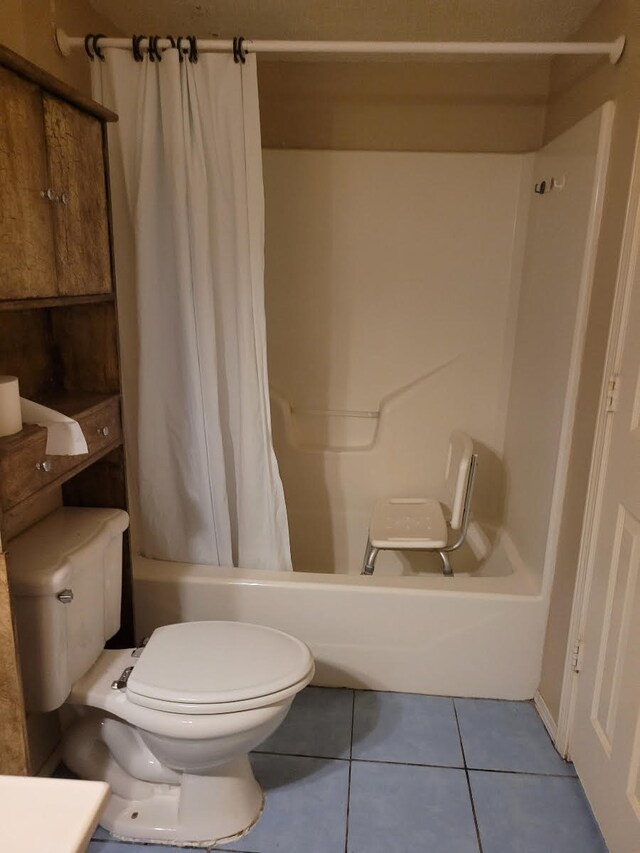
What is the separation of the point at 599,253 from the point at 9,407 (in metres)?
1.46

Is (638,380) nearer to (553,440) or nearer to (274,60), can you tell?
(553,440)

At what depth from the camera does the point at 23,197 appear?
1.13m

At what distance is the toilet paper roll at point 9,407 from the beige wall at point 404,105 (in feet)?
5.28

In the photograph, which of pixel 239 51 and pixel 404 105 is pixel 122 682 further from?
pixel 404 105

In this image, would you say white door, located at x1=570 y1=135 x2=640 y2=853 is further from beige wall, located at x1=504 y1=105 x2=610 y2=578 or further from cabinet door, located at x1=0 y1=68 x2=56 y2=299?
cabinet door, located at x1=0 y1=68 x2=56 y2=299

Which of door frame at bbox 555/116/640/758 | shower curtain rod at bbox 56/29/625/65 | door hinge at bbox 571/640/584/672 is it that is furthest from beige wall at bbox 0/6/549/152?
door hinge at bbox 571/640/584/672

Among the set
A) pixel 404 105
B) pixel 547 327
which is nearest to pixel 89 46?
pixel 404 105

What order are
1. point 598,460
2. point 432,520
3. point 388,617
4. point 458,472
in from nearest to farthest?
1. point 598,460
2. point 388,617
3. point 458,472
4. point 432,520

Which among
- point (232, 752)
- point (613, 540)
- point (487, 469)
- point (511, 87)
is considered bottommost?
point (232, 752)

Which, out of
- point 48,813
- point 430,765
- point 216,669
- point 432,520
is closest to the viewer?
point 48,813

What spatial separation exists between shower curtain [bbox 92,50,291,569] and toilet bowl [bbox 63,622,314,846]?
0.42 m

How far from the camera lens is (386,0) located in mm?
1742

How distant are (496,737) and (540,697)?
208 millimetres

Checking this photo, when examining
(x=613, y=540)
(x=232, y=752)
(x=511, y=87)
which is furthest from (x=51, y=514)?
(x=511, y=87)
